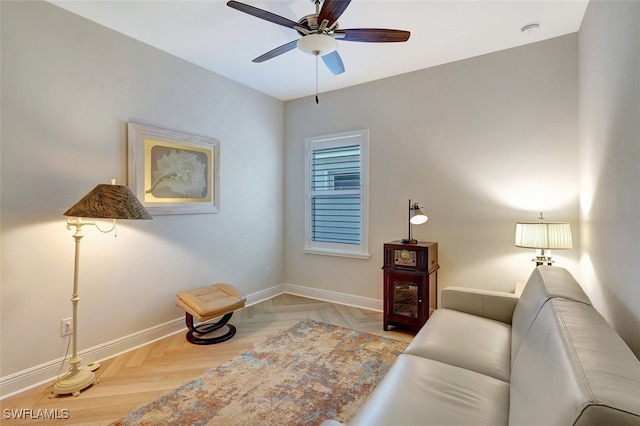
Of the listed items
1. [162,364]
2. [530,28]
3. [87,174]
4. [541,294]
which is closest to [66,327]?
[162,364]

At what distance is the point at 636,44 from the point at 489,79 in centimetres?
188

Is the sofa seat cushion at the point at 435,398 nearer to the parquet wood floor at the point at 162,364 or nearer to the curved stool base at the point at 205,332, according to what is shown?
the parquet wood floor at the point at 162,364

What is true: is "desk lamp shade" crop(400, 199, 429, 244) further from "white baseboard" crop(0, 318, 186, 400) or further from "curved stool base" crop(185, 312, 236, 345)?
"white baseboard" crop(0, 318, 186, 400)

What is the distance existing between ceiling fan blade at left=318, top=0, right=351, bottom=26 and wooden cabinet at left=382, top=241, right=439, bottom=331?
79.9 inches

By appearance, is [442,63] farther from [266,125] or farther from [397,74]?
[266,125]

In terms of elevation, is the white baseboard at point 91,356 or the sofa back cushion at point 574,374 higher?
the sofa back cushion at point 574,374

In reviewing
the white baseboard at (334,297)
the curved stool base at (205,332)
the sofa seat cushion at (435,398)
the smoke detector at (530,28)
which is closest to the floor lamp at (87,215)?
the curved stool base at (205,332)

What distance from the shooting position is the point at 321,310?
11.8 ft

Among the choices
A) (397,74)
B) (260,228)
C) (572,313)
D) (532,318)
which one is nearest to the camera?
(572,313)

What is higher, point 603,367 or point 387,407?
point 603,367

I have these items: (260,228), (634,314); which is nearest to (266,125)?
(260,228)

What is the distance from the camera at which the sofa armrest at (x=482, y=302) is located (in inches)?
83.1

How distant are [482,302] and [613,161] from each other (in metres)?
1.17

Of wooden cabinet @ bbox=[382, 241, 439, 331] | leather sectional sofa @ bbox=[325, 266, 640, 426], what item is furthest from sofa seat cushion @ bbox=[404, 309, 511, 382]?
wooden cabinet @ bbox=[382, 241, 439, 331]
